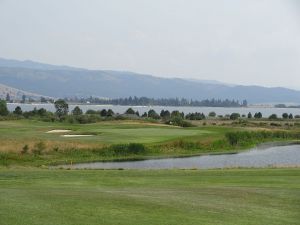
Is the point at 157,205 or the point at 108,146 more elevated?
the point at 157,205

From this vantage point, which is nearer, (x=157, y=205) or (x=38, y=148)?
(x=157, y=205)

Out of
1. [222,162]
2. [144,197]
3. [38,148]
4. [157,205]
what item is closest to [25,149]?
[38,148]

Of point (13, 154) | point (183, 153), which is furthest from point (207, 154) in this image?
point (13, 154)

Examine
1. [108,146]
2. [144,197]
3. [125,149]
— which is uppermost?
[144,197]

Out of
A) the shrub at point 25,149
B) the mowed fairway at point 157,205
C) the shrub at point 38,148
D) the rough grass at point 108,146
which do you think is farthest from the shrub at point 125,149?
the mowed fairway at point 157,205

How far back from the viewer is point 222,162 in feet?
154

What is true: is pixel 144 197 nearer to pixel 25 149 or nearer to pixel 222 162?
pixel 222 162

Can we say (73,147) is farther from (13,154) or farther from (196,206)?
(196,206)

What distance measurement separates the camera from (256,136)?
→ 7338 cm

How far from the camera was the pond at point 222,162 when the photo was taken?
4300 cm

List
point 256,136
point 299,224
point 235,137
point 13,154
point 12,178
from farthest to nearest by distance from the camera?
point 256,136
point 235,137
point 13,154
point 12,178
point 299,224

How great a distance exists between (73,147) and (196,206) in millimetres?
36786

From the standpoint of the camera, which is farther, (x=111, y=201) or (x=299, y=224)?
(x=111, y=201)

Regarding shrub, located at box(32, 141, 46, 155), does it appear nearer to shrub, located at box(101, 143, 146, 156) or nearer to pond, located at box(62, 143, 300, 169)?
pond, located at box(62, 143, 300, 169)
